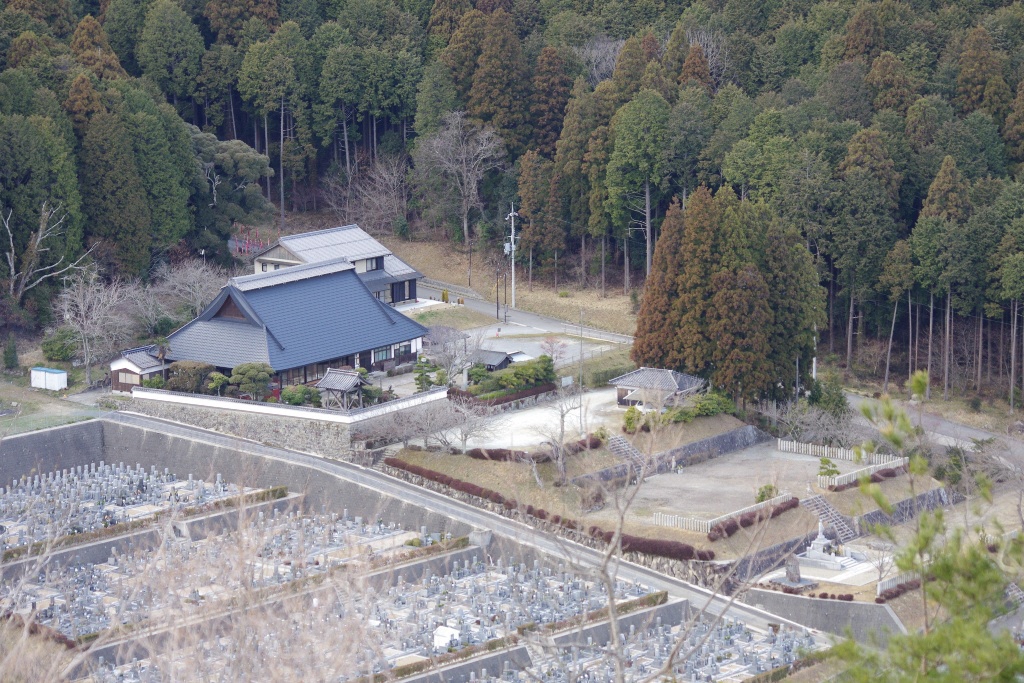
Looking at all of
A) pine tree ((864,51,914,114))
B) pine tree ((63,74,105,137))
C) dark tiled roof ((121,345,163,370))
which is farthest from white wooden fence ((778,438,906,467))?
pine tree ((63,74,105,137))

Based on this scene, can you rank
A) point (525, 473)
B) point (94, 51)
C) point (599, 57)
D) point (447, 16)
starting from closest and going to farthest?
point (525, 473) < point (94, 51) < point (599, 57) < point (447, 16)

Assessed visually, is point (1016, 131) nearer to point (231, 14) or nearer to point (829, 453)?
point (829, 453)

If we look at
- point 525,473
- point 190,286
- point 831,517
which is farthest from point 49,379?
point 831,517

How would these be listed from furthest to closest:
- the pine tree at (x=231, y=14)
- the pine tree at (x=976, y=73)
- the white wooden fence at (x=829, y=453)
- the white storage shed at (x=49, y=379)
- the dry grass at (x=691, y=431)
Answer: the pine tree at (x=231, y=14) → the pine tree at (x=976, y=73) → the white storage shed at (x=49, y=379) → the white wooden fence at (x=829, y=453) → the dry grass at (x=691, y=431)

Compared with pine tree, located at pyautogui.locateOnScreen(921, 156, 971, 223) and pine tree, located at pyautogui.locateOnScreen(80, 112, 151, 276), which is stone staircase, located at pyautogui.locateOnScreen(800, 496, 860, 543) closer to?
pine tree, located at pyautogui.locateOnScreen(921, 156, 971, 223)

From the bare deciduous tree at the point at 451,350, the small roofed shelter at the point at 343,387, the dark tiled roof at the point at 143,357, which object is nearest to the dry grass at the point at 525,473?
the small roofed shelter at the point at 343,387

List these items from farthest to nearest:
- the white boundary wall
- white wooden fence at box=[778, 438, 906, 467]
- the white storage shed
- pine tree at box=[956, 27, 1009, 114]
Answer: pine tree at box=[956, 27, 1009, 114]
the white storage shed
the white boundary wall
white wooden fence at box=[778, 438, 906, 467]

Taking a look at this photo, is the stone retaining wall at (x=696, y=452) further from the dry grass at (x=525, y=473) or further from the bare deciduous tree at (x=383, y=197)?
the bare deciduous tree at (x=383, y=197)
